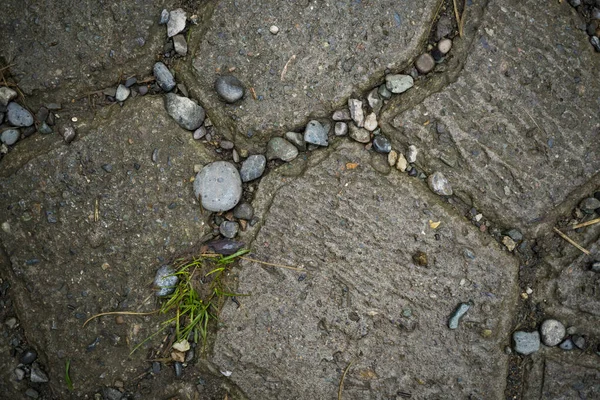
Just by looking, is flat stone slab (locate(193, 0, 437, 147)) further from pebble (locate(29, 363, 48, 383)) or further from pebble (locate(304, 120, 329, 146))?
pebble (locate(29, 363, 48, 383))

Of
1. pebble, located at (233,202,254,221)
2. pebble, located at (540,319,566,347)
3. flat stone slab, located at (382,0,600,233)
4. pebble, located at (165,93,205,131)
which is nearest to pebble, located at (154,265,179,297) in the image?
pebble, located at (233,202,254,221)

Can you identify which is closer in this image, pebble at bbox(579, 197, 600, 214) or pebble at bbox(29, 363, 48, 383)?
pebble at bbox(29, 363, 48, 383)

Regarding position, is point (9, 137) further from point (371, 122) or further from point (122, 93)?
point (371, 122)

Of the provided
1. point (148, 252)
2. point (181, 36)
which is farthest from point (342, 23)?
point (148, 252)

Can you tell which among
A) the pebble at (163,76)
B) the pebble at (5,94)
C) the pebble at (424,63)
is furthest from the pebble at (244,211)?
the pebble at (5,94)

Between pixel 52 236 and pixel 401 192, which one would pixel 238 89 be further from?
pixel 52 236

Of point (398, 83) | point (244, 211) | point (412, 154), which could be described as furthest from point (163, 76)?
point (412, 154)
